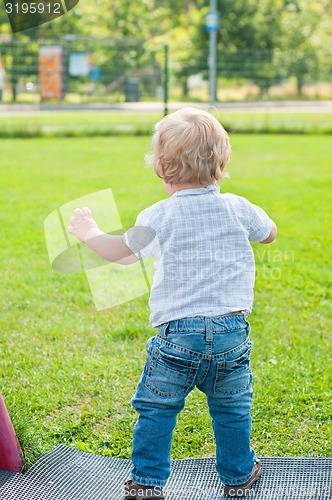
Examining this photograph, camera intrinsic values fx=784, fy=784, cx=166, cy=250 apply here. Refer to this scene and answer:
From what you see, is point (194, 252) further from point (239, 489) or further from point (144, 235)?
point (239, 489)

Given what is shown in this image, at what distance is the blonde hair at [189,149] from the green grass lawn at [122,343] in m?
0.72

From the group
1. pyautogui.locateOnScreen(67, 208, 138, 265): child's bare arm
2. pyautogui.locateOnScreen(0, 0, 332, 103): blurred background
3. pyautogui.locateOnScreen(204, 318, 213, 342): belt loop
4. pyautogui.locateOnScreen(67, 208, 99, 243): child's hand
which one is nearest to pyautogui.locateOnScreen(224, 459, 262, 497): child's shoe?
pyautogui.locateOnScreen(204, 318, 213, 342): belt loop

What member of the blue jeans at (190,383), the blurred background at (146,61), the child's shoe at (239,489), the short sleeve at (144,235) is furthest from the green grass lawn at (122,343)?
the blurred background at (146,61)

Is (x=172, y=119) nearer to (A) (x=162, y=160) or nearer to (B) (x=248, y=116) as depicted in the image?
(A) (x=162, y=160)

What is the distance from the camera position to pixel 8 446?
98.9 inches

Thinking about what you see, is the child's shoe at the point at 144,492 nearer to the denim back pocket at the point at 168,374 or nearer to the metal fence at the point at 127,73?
the denim back pocket at the point at 168,374

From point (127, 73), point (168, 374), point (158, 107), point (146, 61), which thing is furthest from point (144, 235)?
point (146, 61)

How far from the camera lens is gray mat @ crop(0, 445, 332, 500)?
8.07 feet

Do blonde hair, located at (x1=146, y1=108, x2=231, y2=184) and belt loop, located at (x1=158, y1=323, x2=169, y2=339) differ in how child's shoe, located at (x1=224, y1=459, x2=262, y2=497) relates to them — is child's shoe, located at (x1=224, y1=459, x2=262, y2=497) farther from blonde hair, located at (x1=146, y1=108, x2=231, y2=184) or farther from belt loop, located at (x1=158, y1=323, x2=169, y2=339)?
blonde hair, located at (x1=146, y1=108, x2=231, y2=184)

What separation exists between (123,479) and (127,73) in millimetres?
13669

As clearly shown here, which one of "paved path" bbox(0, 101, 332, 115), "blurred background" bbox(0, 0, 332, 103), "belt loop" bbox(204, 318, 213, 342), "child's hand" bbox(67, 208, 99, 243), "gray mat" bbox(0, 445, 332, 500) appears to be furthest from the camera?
"paved path" bbox(0, 101, 332, 115)

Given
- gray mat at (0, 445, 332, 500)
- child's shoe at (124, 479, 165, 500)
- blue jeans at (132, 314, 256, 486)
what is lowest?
gray mat at (0, 445, 332, 500)

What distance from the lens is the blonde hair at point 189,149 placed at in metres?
2.25

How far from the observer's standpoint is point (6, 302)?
423 cm
